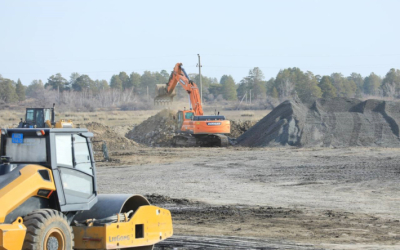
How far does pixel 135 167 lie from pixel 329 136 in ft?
45.7

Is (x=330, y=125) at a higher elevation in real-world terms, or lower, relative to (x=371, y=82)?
lower

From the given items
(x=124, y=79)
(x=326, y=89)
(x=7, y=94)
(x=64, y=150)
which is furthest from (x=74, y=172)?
(x=124, y=79)

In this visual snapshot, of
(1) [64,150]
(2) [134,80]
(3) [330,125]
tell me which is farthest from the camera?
(2) [134,80]

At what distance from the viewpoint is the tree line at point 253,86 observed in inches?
3482

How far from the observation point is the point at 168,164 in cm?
2530

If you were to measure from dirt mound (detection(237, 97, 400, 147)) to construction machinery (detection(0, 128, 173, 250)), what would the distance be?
25.2 m

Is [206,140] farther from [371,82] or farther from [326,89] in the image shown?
[371,82]

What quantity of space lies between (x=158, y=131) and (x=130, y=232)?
33621mm

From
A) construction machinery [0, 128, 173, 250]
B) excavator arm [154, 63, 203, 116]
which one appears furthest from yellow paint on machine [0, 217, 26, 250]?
excavator arm [154, 63, 203, 116]

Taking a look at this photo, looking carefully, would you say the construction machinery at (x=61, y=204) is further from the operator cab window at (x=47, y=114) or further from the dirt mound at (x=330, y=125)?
the dirt mound at (x=330, y=125)

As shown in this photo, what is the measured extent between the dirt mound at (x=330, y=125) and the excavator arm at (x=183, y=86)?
3867 millimetres

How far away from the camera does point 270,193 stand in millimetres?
17109

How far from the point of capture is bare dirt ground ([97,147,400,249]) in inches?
424

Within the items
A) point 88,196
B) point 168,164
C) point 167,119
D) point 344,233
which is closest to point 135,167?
point 168,164
